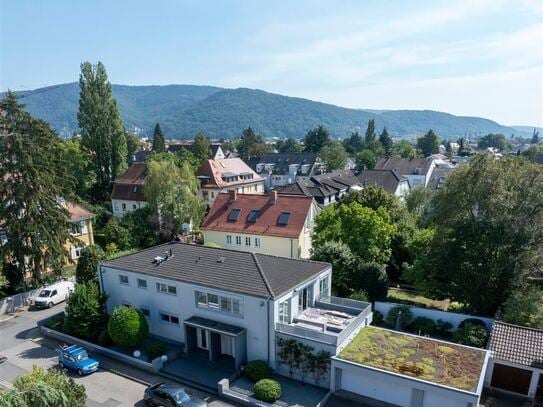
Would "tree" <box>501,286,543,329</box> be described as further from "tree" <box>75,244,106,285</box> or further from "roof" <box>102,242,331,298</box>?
"tree" <box>75,244,106,285</box>

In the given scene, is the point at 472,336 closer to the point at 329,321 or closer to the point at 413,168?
the point at 329,321

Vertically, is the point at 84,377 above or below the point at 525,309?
below

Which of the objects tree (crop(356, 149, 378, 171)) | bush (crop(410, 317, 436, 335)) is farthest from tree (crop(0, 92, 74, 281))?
tree (crop(356, 149, 378, 171))

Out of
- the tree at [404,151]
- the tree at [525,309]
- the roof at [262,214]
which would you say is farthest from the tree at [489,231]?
the tree at [404,151]

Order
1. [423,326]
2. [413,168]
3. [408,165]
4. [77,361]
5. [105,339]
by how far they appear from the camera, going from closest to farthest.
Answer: [77,361] → [105,339] → [423,326] → [413,168] → [408,165]

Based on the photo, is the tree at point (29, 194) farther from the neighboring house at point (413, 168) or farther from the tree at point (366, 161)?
the tree at point (366, 161)

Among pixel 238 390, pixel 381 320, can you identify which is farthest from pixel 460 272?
pixel 238 390

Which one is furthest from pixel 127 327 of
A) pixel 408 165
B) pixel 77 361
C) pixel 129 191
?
pixel 408 165
